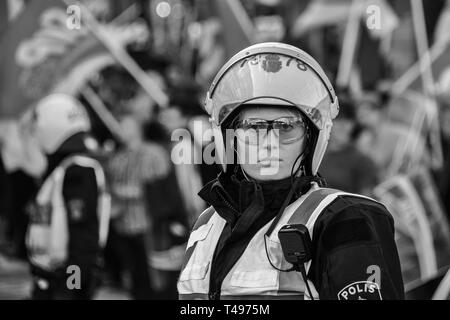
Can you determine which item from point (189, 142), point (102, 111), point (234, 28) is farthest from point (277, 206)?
point (102, 111)

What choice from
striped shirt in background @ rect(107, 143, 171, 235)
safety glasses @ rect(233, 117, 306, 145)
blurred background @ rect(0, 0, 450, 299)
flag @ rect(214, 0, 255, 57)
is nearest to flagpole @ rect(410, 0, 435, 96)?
blurred background @ rect(0, 0, 450, 299)

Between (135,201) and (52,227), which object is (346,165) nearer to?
(135,201)

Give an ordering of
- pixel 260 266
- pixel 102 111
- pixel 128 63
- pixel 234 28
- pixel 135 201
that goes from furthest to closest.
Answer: pixel 102 111
pixel 234 28
pixel 128 63
pixel 135 201
pixel 260 266

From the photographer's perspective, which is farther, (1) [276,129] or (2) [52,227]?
(2) [52,227]

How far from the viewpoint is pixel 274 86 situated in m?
3.29

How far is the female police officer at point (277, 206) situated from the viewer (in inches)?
116

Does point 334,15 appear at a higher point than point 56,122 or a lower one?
→ higher

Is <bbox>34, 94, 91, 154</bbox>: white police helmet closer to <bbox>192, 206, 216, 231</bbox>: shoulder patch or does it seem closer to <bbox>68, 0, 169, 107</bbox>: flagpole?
<bbox>68, 0, 169, 107</bbox>: flagpole

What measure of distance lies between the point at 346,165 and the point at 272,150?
5081 mm

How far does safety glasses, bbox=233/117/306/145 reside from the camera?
3271mm

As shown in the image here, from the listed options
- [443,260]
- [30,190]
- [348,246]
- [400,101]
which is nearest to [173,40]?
[30,190]

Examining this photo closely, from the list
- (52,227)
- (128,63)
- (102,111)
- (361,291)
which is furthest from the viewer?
(102,111)

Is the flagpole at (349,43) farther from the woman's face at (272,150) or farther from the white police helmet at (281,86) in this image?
the woman's face at (272,150)

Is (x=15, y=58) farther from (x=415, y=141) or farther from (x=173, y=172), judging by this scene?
(x=415, y=141)
